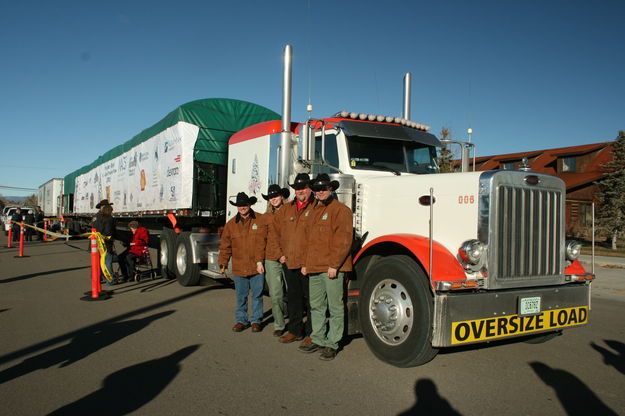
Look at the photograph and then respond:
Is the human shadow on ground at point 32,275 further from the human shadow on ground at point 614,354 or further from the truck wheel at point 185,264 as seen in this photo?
the human shadow on ground at point 614,354

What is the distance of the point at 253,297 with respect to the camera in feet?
20.7

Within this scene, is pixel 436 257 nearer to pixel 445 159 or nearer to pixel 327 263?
pixel 327 263

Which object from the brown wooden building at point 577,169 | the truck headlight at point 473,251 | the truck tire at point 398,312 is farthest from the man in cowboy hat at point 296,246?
the brown wooden building at point 577,169

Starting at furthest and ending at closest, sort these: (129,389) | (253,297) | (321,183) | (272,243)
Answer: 1. (253,297)
2. (272,243)
3. (321,183)
4. (129,389)

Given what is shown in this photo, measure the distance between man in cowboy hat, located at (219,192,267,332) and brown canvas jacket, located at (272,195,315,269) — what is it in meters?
0.31

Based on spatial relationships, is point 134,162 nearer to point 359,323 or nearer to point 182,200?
point 182,200

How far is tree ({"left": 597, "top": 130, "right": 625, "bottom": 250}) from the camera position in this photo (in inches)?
984

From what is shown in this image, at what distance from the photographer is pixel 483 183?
15.2ft

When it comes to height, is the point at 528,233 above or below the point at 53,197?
below

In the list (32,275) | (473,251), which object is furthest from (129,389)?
(32,275)

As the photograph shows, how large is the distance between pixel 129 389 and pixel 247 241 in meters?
2.49

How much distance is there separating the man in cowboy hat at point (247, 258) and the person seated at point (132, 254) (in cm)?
508

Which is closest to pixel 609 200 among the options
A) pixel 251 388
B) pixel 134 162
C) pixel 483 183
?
pixel 134 162

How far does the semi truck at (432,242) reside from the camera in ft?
14.4
